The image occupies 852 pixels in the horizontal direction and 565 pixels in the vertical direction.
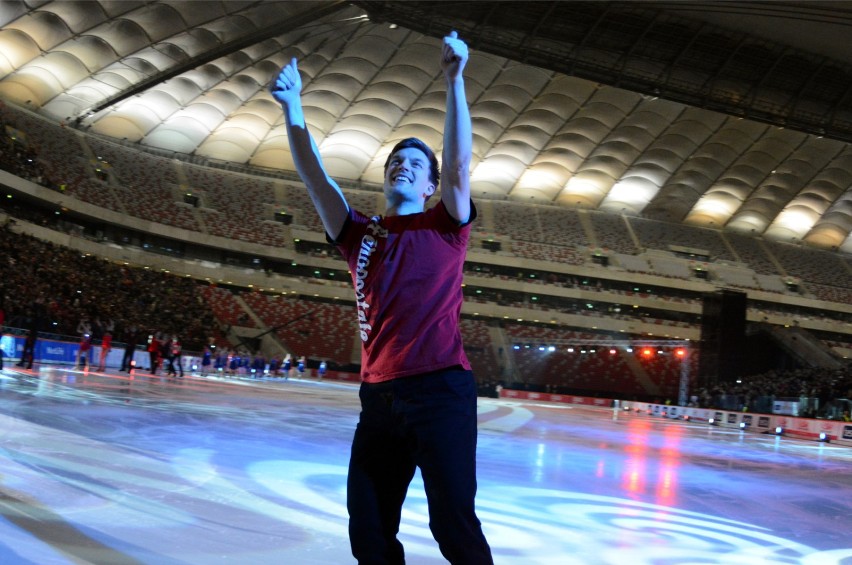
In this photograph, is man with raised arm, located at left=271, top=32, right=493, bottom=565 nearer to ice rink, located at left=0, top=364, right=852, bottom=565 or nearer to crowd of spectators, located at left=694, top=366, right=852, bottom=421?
ice rink, located at left=0, top=364, right=852, bottom=565

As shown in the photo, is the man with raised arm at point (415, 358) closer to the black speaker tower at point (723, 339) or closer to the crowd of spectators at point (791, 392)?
the crowd of spectators at point (791, 392)

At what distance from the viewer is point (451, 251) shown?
2.74 meters

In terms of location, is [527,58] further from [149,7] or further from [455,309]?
[455,309]

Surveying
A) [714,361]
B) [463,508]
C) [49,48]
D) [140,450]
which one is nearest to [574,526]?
[463,508]

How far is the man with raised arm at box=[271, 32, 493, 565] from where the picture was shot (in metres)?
2.52

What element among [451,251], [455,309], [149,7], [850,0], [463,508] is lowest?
[463,508]

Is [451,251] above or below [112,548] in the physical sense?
above

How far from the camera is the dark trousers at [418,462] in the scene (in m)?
2.50

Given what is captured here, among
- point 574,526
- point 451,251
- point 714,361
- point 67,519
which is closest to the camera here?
point 451,251

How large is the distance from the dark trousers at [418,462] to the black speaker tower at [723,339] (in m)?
43.3

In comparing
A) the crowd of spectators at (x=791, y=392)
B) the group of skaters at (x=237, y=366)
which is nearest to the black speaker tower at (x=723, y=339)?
the crowd of spectators at (x=791, y=392)

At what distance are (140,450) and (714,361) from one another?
4163cm

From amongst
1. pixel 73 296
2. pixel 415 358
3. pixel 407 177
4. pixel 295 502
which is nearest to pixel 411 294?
pixel 415 358

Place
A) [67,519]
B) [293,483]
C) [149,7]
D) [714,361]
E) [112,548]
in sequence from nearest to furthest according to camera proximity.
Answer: [112,548] < [67,519] < [293,483] < [714,361] < [149,7]
